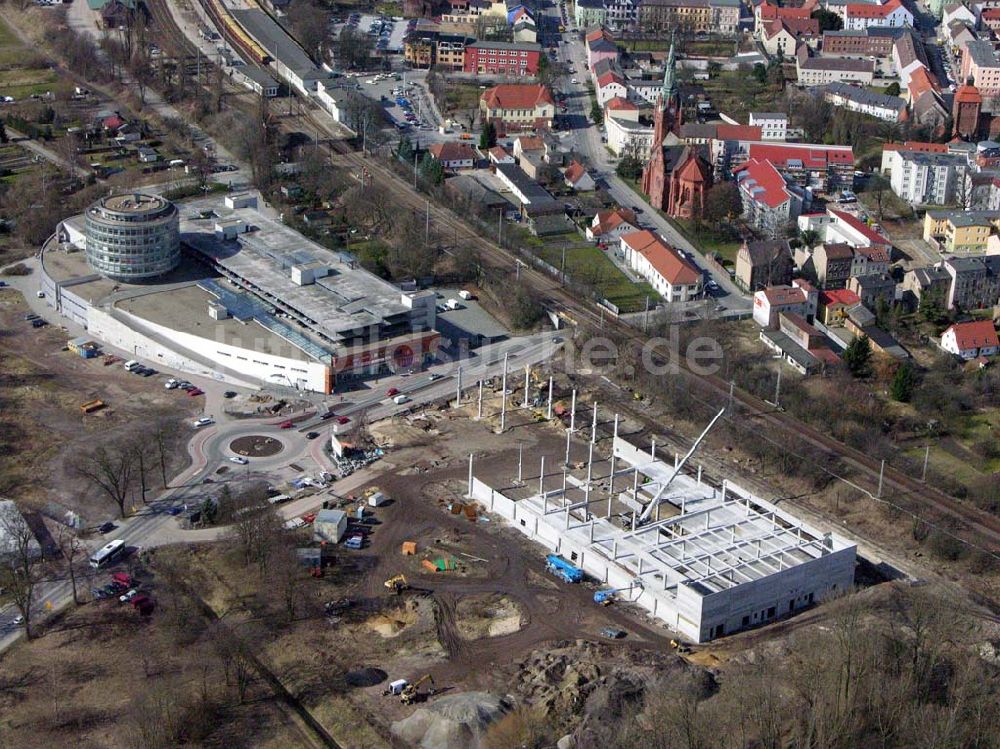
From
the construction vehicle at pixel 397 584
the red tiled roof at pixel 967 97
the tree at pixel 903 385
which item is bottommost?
the construction vehicle at pixel 397 584

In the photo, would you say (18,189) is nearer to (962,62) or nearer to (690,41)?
(690,41)

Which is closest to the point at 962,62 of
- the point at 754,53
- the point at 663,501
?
the point at 754,53

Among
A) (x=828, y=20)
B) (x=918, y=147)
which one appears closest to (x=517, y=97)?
(x=918, y=147)

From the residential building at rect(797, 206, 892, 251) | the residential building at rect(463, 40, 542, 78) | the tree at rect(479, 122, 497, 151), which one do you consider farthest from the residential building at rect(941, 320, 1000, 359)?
the residential building at rect(463, 40, 542, 78)

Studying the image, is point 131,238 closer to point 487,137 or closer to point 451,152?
point 451,152

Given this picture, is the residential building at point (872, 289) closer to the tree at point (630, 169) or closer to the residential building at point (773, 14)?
the tree at point (630, 169)

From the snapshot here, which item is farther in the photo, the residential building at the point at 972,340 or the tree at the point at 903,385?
the residential building at the point at 972,340

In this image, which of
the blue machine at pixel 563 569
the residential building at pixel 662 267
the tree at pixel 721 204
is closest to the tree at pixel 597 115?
the tree at pixel 721 204
